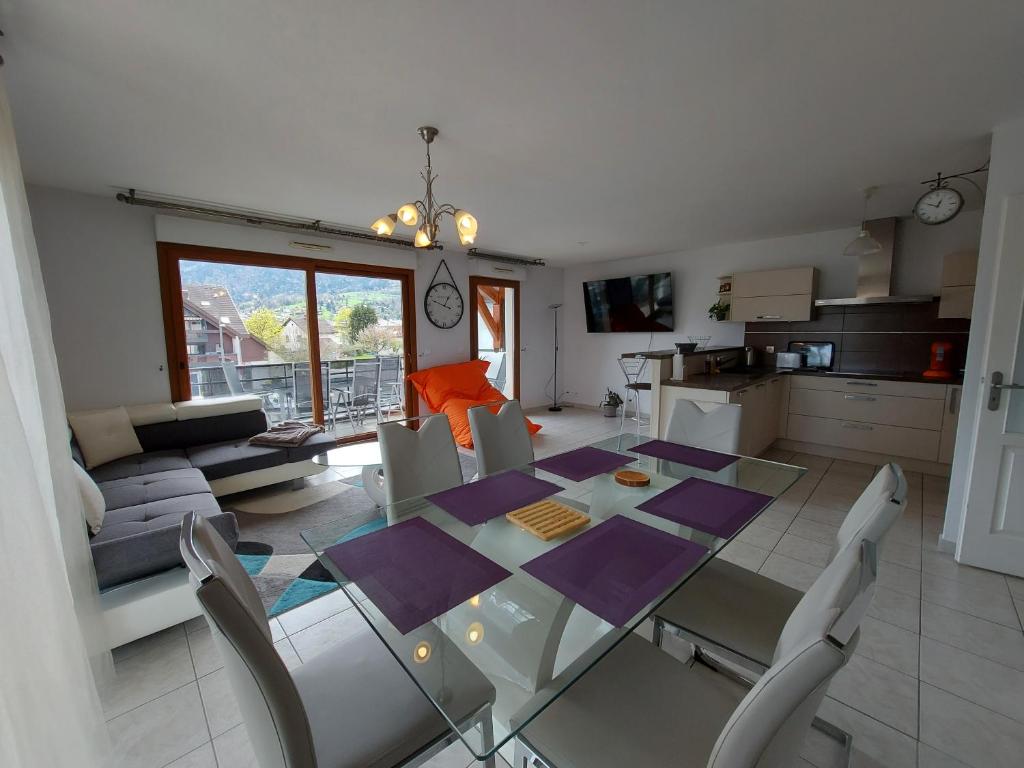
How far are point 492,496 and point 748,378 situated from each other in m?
3.24

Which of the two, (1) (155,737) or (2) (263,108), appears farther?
(2) (263,108)

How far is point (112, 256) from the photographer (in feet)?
11.0

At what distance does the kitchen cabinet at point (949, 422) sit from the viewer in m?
3.58

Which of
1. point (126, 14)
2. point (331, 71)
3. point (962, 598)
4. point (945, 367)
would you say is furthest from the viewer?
point (945, 367)

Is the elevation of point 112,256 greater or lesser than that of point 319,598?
greater

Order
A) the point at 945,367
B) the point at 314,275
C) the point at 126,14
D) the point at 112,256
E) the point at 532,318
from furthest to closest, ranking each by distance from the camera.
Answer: the point at 532,318, the point at 314,275, the point at 945,367, the point at 112,256, the point at 126,14

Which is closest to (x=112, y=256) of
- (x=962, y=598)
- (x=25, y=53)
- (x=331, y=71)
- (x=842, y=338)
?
(x=25, y=53)

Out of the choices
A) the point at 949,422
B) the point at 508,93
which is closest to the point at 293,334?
the point at 508,93

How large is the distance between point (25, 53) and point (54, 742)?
7.71 ft

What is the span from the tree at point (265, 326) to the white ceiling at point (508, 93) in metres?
1.22

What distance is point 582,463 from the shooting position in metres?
2.09

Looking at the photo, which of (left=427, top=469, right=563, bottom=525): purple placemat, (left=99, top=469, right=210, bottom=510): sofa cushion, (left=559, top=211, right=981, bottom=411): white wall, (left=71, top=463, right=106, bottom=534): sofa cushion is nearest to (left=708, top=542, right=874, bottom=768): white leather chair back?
(left=427, top=469, right=563, bottom=525): purple placemat

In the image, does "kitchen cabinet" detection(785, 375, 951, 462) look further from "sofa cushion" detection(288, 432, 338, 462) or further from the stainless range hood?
"sofa cushion" detection(288, 432, 338, 462)

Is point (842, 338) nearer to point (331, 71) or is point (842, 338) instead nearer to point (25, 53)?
point (331, 71)
